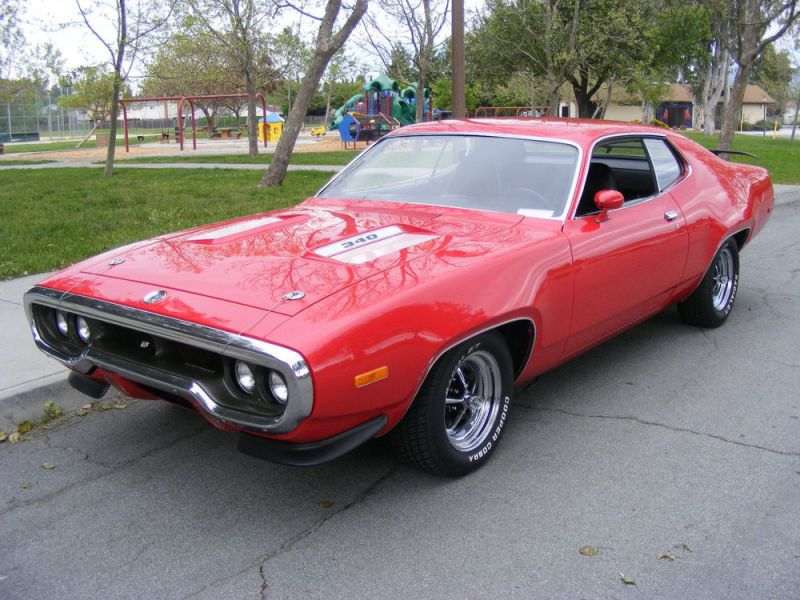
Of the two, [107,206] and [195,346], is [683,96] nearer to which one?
[107,206]

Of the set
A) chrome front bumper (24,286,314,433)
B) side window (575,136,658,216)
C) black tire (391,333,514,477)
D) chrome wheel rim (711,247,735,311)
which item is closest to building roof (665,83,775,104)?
chrome wheel rim (711,247,735,311)

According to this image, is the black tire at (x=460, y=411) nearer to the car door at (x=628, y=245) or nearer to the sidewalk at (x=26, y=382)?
the car door at (x=628, y=245)

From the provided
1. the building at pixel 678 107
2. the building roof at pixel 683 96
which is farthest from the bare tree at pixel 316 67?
the building at pixel 678 107

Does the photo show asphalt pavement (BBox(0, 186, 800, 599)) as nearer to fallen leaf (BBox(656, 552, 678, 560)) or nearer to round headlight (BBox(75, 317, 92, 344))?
fallen leaf (BBox(656, 552, 678, 560))

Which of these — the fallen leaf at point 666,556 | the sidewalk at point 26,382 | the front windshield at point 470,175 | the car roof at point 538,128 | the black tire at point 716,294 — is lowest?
the fallen leaf at point 666,556

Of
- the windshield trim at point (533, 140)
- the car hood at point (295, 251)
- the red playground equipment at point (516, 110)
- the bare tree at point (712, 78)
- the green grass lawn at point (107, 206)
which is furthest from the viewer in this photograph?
the bare tree at point (712, 78)

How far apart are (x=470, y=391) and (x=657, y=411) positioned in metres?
1.27

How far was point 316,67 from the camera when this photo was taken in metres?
11.7

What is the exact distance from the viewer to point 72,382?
355 cm

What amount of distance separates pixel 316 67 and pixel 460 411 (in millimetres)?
9298

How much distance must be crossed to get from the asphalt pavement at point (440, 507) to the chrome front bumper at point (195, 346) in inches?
21.3

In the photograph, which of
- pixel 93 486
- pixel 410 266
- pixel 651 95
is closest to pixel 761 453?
pixel 410 266

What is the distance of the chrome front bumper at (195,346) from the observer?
8.56ft

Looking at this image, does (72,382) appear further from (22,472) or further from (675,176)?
(675,176)
